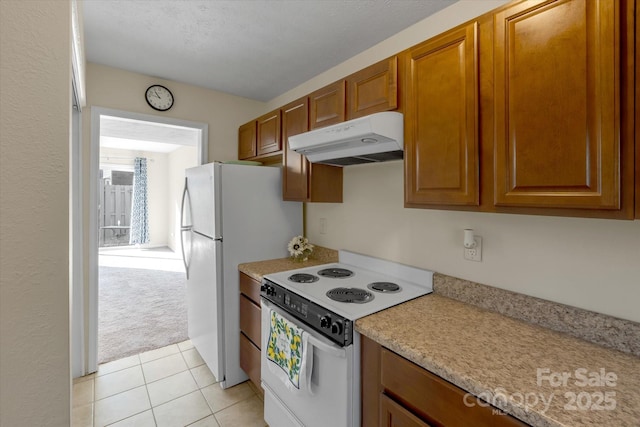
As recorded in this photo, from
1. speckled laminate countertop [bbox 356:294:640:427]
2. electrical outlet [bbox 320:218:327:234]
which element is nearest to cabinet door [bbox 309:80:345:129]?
electrical outlet [bbox 320:218:327:234]

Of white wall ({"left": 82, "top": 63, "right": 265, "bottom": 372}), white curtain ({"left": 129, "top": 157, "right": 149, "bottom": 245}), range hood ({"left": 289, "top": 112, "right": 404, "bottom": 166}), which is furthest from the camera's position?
white curtain ({"left": 129, "top": 157, "right": 149, "bottom": 245})

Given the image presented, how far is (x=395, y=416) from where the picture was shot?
3.54ft

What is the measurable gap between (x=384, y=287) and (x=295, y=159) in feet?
3.76

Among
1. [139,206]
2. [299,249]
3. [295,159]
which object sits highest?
[295,159]

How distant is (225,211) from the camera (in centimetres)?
214

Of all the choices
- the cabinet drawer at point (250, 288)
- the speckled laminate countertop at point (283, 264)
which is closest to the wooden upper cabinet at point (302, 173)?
the speckled laminate countertop at point (283, 264)

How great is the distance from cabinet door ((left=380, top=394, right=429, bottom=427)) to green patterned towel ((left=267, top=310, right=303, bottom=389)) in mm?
434

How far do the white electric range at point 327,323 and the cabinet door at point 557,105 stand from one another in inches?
30.5

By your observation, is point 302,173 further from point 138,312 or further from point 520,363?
point 138,312

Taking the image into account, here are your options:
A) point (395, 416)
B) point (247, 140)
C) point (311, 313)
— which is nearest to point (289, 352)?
point (311, 313)

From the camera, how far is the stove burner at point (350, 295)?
146cm

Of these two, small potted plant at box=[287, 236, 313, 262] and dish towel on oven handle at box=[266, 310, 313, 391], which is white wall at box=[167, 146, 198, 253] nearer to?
small potted plant at box=[287, 236, 313, 262]

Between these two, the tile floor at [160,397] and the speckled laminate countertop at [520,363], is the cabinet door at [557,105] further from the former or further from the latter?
the tile floor at [160,397]

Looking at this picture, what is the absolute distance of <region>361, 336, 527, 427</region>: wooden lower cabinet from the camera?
0.86 metres
